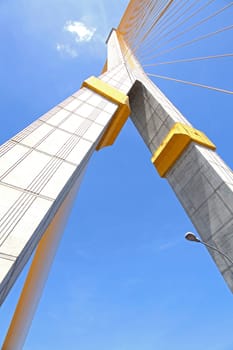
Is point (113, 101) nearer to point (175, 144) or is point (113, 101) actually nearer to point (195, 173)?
point (175, 144)

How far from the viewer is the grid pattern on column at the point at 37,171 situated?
416 cm

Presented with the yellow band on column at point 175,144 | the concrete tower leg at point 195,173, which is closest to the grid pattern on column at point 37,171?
the yellow band on column at point 175,144

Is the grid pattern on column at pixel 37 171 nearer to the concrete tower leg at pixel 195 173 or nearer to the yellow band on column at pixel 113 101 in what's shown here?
the yellow band on column at pixel 113 101

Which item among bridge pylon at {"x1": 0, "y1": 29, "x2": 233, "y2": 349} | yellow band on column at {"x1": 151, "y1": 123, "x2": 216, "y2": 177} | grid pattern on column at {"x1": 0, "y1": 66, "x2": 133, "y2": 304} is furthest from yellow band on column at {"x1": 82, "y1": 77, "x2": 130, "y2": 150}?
yellow band on column at {"x1": 151, "y1": 123, "x2": 216, "y2": 177}

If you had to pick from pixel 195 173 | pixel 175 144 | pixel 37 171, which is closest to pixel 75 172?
pixel 37 171

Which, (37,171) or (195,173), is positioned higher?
(195,173)

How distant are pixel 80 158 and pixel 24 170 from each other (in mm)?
1585

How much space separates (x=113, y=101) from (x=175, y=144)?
3.20 m

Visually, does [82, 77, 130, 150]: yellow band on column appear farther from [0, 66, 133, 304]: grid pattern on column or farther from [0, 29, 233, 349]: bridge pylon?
[0, 66, 133, 304]: grid pattern on column

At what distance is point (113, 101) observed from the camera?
11.8m

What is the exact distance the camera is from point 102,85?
491 inches

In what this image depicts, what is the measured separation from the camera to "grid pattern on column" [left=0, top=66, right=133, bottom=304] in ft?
13.6

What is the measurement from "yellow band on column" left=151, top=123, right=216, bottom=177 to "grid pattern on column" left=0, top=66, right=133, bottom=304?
9.75 feet

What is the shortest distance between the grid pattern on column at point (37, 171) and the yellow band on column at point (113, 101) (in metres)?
1.79
